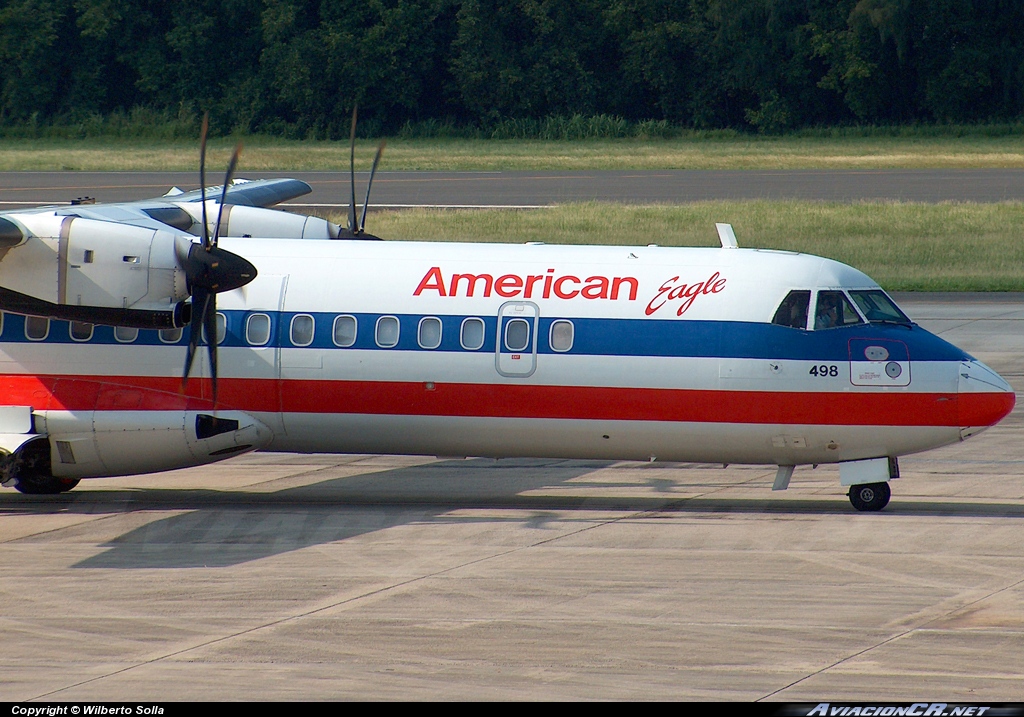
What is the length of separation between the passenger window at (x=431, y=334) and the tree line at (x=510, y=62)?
74.0 metres

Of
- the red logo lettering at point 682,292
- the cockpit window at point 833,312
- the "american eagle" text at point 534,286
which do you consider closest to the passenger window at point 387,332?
the "american eagle" text at point 534,286

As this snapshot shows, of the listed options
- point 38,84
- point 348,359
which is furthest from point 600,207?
point 38,84

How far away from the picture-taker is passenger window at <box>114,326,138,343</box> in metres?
17.0

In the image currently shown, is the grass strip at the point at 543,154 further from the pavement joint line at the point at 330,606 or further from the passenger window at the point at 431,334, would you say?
the pavement joint line at the point at 330,606

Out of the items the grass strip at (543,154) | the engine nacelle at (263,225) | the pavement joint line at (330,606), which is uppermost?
the engine nacelle at (263,225)

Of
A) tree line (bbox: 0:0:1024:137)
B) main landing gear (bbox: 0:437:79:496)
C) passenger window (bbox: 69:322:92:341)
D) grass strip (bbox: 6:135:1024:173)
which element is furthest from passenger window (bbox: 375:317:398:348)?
tree line (bbox: 0:0:1024:137)

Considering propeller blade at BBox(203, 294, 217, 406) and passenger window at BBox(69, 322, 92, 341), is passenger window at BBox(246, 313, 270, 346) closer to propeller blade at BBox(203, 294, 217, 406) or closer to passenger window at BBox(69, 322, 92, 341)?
propeller blade at BBox(203, 294, 217, 406)

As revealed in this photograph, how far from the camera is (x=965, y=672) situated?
10703 millimetres

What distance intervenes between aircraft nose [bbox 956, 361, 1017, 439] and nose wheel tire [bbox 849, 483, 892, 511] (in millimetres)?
1238

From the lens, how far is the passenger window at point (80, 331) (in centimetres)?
1698

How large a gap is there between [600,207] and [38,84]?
5900 centimetres

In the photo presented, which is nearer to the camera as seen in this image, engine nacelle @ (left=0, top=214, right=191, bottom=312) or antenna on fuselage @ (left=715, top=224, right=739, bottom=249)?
engine nacelle @ (left=0, top=214, right=191, bottom=312)
